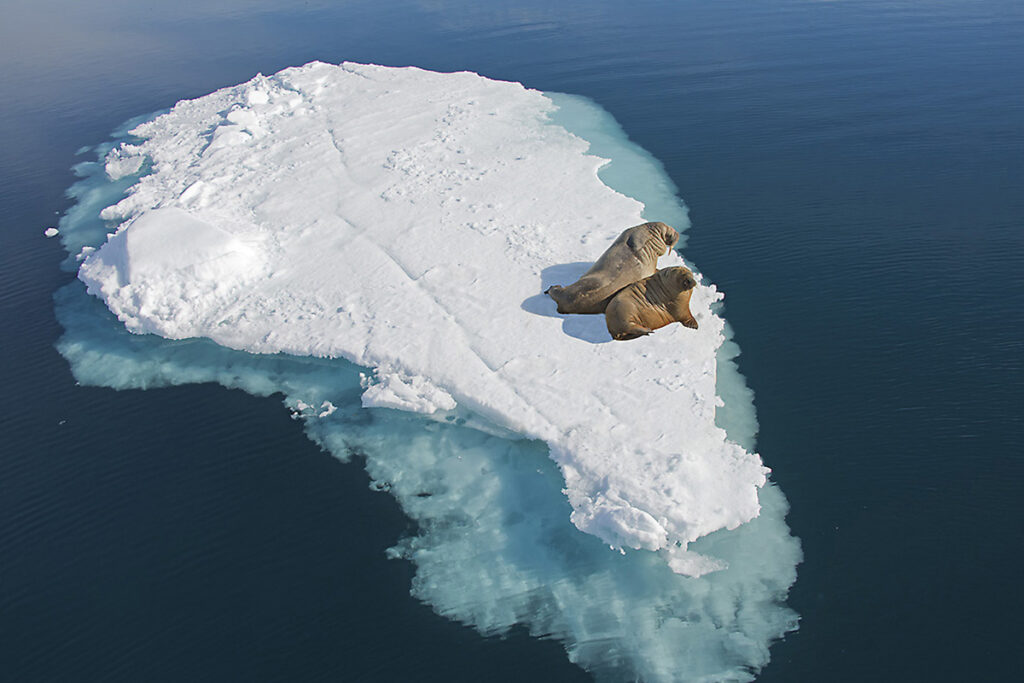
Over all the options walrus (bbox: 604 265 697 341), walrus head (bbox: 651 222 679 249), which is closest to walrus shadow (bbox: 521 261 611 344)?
walrus (bbox: 604 265 697 341)

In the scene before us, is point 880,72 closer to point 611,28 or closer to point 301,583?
point 611,28

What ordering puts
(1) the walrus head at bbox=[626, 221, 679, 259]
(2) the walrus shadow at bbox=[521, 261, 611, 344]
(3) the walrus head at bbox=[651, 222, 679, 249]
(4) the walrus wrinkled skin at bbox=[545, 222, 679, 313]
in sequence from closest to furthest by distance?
1. (2) the walrus shadow at bbox=[521, 261, 611, 344]
2. (4) the walrus wrinkled skin at bbox=[545, 222, 679, 313]
3. (1) the walrus head at bbox=[626, 221, 679, 259]
4. (3) the walrus head at bbox=[651, 222, 679, 249]

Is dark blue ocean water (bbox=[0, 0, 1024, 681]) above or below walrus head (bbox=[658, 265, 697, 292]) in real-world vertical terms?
below

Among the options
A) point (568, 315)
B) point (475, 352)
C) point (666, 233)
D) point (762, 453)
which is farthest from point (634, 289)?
point (762, 453)

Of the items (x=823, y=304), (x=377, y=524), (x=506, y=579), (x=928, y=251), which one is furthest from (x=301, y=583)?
(x=928, y=251)

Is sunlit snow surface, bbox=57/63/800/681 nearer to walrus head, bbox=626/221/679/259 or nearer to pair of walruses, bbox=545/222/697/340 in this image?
pair of walruses, bbox=545/222/697/340
